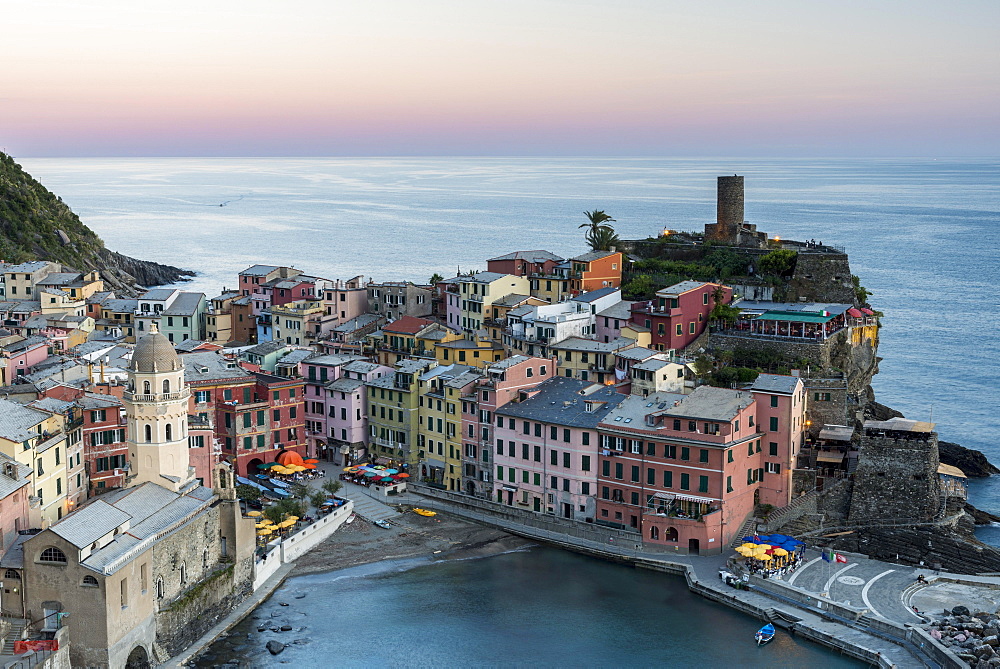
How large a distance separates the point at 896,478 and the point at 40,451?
3879cm

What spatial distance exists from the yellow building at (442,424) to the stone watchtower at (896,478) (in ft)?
66.9

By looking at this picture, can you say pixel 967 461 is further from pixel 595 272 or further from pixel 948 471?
pixel 595 272

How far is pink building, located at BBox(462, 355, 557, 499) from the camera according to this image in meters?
60.6

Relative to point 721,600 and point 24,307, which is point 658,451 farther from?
point 24,307

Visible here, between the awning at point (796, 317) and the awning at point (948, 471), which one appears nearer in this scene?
the awning at point (948, 471)

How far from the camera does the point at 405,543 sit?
5631 centimetres

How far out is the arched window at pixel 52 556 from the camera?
39688 mm

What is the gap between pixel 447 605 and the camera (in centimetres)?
4959

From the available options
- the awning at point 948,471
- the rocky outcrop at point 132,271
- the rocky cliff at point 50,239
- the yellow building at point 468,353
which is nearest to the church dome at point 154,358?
the yellow building at point 468,353

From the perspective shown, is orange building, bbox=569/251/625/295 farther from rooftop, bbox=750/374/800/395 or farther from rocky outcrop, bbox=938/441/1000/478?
rocky outcrop, bbox=938/441/1000/478

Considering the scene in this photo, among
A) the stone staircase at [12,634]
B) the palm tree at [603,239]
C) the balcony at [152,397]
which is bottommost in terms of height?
the stone staircase at [12,634]

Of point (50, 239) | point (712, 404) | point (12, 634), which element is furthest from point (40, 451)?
point (50, 239)

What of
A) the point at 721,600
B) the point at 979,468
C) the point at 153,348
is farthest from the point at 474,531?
the point at 979,468

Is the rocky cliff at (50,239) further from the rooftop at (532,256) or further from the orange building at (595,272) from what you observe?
the orange building at (595,272)
